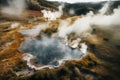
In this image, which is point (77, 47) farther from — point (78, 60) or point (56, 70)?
point (56, 70)

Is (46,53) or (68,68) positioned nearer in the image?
(68,68)

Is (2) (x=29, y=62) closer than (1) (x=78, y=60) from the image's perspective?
Yes

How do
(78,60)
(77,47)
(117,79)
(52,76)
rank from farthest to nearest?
1. (77,47)
2. (78,60)
3. (117,79)
4. (52,76)

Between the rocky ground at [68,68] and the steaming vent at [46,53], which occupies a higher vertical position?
the steaming vent at [46,53]

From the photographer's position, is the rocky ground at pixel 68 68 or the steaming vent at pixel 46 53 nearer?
the rocky ground at pixel 68 68

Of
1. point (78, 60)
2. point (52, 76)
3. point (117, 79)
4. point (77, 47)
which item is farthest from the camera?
point (77, 47)

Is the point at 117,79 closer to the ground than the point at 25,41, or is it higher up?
closer to the ground

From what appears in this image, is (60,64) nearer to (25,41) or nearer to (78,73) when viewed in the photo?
(78,73)

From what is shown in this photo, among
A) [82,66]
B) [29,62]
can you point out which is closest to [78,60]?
[82,66]

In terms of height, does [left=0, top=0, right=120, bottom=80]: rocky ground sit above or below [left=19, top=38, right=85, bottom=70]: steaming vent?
below

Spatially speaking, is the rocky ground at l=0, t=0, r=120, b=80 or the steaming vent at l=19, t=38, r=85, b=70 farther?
the steaming vent at l=19, t=38, r=85, b=70

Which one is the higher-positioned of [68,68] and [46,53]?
[46,53]
